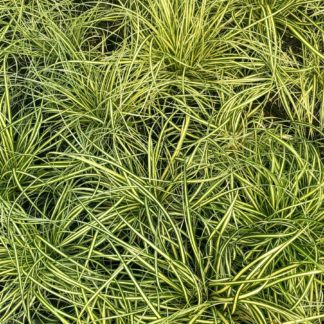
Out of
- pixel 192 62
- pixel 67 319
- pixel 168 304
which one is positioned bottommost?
pixel 67 319

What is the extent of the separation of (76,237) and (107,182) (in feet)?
0.63

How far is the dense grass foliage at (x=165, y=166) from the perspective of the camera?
1.22 metres

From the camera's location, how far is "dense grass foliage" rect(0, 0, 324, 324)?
1222mm

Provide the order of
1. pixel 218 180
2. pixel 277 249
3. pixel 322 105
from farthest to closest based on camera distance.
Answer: pixel 322 105 → pixel 218 180 → pixel 277 249

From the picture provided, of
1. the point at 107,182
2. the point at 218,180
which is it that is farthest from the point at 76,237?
the point at 218,180

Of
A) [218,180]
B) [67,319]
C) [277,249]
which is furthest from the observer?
[218,180]

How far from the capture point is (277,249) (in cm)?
116

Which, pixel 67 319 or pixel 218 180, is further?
pixel 218 180

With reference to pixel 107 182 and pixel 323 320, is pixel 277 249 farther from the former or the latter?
pixel 107 182

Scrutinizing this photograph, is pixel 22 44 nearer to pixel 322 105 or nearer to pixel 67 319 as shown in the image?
pixel 67 319

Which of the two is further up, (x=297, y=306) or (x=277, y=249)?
(x=277, y=249)

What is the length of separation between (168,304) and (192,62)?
80 centimetres

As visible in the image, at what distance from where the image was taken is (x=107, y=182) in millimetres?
1401

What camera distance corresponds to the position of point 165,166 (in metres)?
1.48
